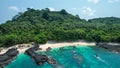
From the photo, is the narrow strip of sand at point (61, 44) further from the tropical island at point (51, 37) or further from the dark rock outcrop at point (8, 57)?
the dark rock outcrop at point (8, 57)

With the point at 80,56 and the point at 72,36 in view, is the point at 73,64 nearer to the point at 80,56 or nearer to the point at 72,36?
the point at 80,56

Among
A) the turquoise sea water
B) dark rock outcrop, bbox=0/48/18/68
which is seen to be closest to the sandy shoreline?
dark rock outcrop, bbox=0/48/18/68

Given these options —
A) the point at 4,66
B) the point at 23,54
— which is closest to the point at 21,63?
the point at 4,66

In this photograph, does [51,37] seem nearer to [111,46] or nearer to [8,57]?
[111,46]

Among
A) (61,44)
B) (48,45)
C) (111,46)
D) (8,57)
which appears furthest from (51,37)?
(8,57)

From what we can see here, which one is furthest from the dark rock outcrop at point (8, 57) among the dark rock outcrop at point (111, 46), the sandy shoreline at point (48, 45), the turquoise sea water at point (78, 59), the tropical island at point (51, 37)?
the dark rock outcrop at point (111, 46)
